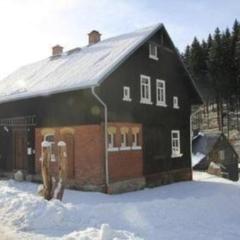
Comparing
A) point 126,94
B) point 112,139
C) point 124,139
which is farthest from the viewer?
point 126,94

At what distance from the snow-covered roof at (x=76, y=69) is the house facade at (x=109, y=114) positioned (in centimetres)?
6

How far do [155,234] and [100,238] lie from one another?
232 centimetres

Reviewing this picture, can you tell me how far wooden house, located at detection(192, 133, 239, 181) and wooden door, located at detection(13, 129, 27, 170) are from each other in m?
18.0

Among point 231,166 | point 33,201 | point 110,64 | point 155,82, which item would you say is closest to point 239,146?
point 231,166

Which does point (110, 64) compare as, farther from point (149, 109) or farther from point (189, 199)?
point (189, 199)

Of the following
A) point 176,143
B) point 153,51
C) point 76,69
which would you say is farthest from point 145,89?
point 176,143

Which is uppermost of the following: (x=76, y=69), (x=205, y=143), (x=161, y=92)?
(x=76, y=69)

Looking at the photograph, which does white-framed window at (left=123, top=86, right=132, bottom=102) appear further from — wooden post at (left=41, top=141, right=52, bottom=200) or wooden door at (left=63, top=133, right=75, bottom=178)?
wooden post at (left=41, top=141, right=52, bottom=200)

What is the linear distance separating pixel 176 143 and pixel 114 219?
1266 centimetres

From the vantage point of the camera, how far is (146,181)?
70.4 feet

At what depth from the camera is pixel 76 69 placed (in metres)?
21.3

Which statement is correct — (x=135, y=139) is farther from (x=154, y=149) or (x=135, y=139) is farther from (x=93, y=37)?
(x=93, y=37)

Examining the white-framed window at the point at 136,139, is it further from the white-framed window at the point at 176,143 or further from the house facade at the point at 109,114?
the white-framed window at the point at 176,143

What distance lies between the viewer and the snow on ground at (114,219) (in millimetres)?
10719
